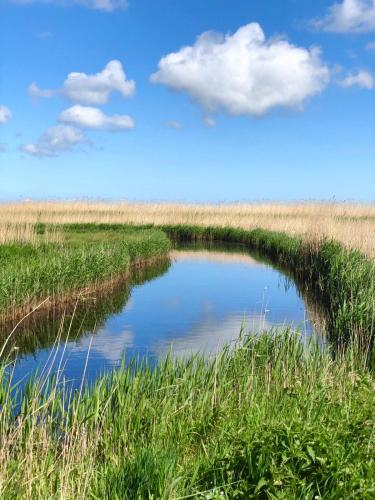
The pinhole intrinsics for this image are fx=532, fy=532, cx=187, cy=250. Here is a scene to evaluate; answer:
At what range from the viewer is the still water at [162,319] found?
1033 cm

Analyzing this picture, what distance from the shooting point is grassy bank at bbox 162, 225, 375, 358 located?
992cm

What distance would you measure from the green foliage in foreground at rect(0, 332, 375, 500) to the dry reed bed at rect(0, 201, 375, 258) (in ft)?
74.8

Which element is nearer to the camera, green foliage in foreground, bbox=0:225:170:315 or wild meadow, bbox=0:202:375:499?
wild meadow, bbox=0:202:375:499

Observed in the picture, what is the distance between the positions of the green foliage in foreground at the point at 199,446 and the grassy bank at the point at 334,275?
2877 millimetres

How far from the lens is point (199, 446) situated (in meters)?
5.08

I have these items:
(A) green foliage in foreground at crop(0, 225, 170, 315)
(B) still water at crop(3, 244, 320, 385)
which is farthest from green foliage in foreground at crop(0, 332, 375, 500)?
(A) green foliage in foreground at crop(0, 225, 170, 315)

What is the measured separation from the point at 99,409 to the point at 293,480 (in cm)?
252

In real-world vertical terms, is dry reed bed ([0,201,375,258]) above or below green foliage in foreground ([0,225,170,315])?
above

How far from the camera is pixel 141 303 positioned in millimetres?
16188

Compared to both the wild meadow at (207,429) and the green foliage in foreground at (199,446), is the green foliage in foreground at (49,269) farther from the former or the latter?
the green foliage in foreground at (199,446)

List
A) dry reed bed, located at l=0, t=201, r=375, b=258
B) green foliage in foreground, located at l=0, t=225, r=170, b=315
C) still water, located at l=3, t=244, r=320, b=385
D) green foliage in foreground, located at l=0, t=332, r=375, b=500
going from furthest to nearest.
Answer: dry reed bed, located at l=0, t=201, r=375, b=258 < green foliage in foreground, located at l=0, t=225, r=170, b=315 < still water, located at l=3, t=244, r=320, b=385 < green foliage in foreground, located at l=0, t=332, r=375, b=500

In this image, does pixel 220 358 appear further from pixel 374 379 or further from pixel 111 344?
pixel 111 344

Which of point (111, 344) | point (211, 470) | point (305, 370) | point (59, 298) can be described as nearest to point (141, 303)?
point (59, 298)

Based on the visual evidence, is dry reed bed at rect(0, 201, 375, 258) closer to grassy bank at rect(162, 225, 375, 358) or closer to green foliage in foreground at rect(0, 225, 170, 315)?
grassy bank at rect(162, 225, 375, 358)
